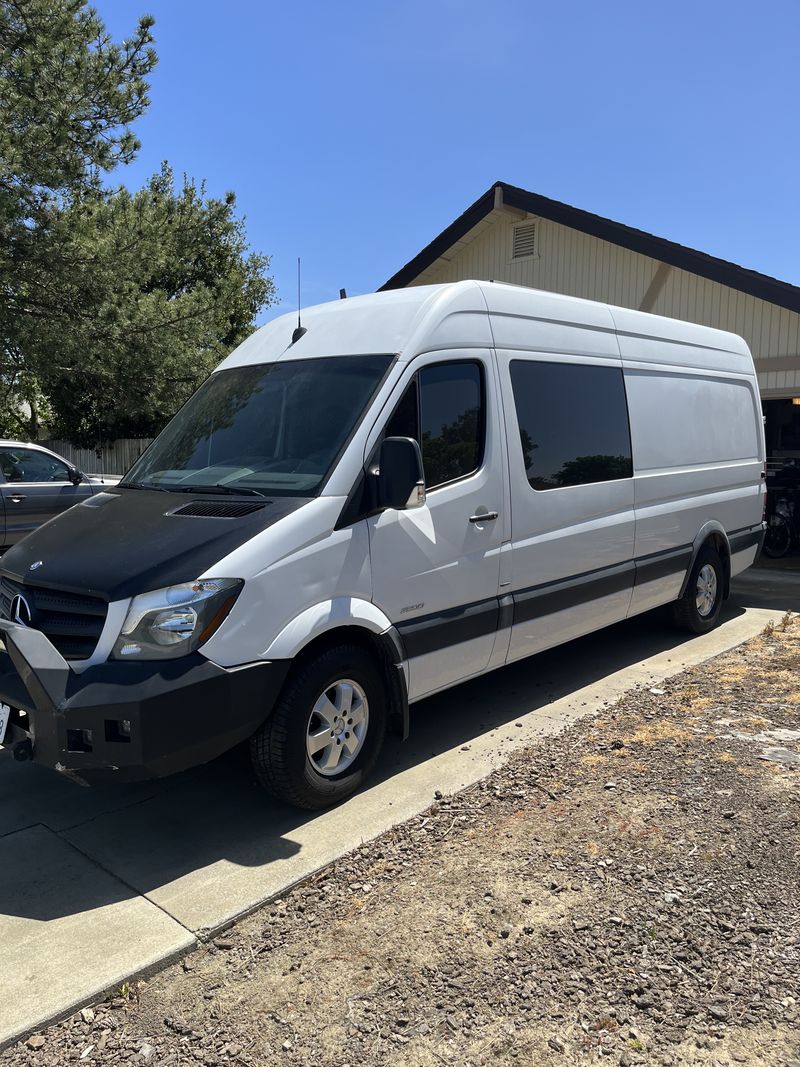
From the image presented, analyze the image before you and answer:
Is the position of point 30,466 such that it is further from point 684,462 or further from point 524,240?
point 524,240

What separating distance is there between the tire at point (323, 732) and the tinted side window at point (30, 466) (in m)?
8.01

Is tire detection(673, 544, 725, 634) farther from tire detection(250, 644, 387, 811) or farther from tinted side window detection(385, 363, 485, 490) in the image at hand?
tire detection(250, 644, 387, 811)

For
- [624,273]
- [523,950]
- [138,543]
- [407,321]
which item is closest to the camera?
[523,950]

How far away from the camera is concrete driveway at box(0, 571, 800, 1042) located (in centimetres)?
299

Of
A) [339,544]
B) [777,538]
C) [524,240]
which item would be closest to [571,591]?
[339,544]

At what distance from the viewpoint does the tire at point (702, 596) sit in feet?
23.8

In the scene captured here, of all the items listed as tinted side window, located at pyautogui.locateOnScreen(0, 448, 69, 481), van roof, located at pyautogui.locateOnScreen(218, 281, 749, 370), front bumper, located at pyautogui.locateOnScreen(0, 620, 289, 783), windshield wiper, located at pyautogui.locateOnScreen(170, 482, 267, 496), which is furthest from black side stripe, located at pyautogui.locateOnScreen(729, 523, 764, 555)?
tinted side window, located at pyautogui.locateOnScreen(0, 448, 69, 481)

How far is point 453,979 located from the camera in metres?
2.81

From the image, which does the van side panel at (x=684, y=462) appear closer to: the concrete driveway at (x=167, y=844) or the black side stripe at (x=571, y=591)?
the black side stripe at (x=571, y=591)

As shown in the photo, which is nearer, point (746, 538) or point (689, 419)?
point (689, 419)

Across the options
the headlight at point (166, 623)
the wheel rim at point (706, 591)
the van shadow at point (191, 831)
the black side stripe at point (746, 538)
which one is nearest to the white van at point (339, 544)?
the headlight at point (166, 623)

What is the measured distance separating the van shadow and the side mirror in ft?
5.00

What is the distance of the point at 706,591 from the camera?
7520 mm

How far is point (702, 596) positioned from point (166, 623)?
17.8 feet
